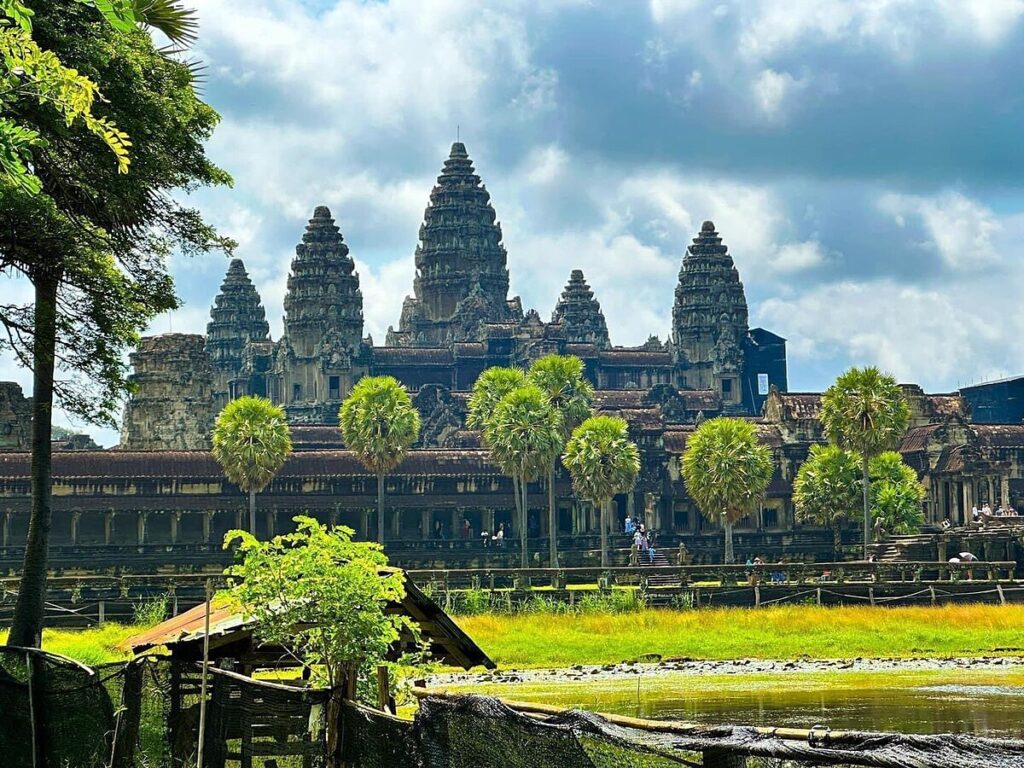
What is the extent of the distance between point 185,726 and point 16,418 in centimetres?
6345

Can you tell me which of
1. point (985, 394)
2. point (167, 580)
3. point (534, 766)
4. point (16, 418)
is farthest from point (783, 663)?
point (985, 394)

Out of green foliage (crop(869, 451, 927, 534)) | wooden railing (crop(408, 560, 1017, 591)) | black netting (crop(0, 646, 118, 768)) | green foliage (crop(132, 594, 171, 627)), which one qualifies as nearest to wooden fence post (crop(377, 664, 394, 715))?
black netting (crop(0, 646, 118, 768))

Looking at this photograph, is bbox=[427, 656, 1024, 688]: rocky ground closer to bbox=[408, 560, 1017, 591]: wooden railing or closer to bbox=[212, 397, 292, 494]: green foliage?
bbox=[408, 560, 1017, 591]: wooden railing

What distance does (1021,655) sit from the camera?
43312 mm

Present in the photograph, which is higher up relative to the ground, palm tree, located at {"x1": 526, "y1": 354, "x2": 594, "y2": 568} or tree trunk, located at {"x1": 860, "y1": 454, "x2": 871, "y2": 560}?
palm tree, located at {"x1": 526, "y1": 354, "x2": 594, "y2": 568}

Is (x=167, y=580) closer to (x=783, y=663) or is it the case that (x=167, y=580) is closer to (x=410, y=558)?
(x=783, y=663)

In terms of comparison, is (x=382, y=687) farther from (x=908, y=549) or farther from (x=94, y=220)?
(x=908, y=549)

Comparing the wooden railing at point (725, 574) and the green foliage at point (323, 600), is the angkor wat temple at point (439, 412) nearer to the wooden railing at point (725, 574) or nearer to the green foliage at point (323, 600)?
the wooden railing at point (725, 574)

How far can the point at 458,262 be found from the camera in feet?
454

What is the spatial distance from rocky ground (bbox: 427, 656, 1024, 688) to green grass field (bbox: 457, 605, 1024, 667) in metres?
1.28

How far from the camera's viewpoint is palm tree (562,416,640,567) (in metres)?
68.9

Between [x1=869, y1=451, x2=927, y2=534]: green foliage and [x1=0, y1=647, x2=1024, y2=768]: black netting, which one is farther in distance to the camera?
[x1=869, y1=451, x2=927, y2=534]: green foliage

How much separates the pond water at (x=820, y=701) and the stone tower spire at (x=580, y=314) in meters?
107

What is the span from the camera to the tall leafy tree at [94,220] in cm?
2247
